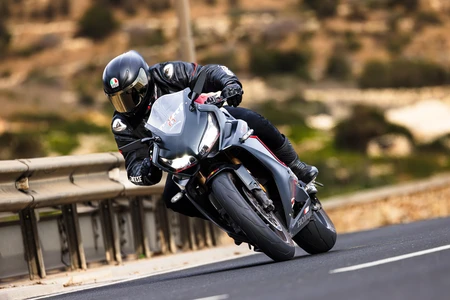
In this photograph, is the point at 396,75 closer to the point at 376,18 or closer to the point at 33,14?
the point at 376,18

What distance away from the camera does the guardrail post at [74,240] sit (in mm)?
11398

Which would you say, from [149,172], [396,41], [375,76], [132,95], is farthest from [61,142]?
[396,41]

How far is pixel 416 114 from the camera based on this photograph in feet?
175

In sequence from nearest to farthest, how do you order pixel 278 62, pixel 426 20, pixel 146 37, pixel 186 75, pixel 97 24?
pixel 186 75 → pixel 278 62 → pixel 426 20 → pixel 146 37 → pixel 97 24

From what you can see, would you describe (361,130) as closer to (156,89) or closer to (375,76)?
(375,76)

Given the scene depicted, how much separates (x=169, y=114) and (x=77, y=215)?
318 centimetres

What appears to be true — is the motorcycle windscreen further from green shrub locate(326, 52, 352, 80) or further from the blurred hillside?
green shrub locate(326, 52, 352, 80)

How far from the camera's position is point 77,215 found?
11578 mm

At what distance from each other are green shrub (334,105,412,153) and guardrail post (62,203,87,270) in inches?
1390

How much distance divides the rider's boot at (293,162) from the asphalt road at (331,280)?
2.34 ft

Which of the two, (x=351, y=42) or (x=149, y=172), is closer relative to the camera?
(x=149, y=172)

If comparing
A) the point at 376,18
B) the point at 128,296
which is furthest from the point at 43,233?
the point at 376,18

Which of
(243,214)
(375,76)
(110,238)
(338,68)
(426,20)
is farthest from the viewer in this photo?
(426,20)

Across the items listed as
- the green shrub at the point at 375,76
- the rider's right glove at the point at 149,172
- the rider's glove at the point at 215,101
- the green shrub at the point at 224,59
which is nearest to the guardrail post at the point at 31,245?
the rider's right glove at the point at 149,172
